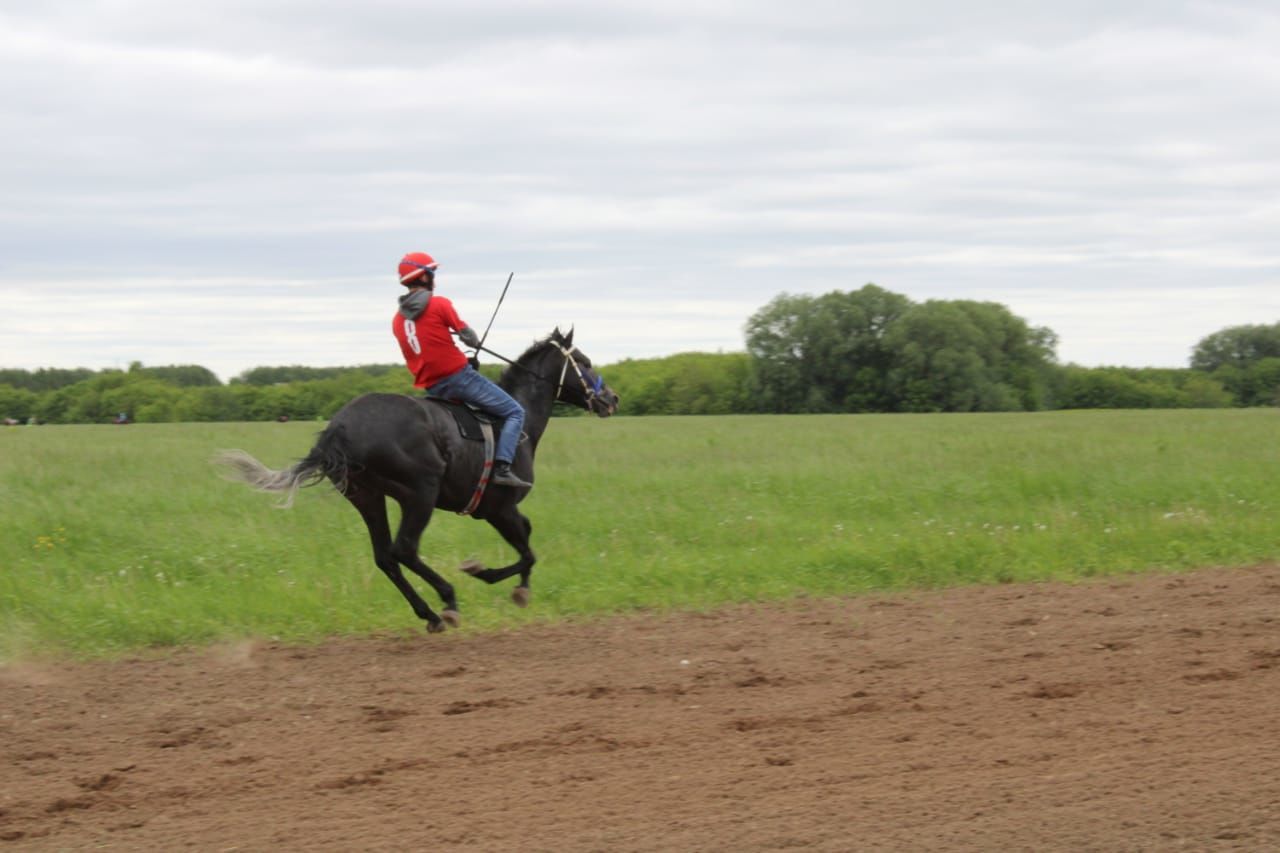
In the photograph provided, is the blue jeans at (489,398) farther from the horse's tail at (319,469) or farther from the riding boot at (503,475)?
the horse's tail at (319,469)

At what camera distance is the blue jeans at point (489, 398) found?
10.4 metres

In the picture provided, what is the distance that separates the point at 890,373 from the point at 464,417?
207 feet

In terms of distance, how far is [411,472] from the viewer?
973cm

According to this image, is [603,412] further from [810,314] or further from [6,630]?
[810,314]

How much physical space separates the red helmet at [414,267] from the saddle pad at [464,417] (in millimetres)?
961

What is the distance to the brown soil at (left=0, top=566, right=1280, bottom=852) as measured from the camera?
5.21 m

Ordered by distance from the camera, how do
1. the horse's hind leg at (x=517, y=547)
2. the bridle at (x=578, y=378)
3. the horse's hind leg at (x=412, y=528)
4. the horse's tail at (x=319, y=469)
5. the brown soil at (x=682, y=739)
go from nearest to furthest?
the brown soil at (x=682, y=739) < the horse's tail at (x=319, y=469) < the horse's hind leg at (x=412, y=528) < the horse's hind leg at (x=517, y=547) < the bridle at (x=578, y=378)

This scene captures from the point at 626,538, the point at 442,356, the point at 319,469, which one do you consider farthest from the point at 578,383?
the point at 626,538

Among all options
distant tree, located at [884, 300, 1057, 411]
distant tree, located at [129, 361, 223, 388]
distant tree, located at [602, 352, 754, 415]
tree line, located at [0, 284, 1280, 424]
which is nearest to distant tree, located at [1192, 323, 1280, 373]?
tree line, located at [0, 284, 1280, 424]

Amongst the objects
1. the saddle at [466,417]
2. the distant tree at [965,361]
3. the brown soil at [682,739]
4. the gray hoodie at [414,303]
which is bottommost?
the brown soil at [682,739]

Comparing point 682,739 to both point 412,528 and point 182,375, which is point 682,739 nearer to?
point 412,528

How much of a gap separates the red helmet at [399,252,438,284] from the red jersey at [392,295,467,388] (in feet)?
0.78

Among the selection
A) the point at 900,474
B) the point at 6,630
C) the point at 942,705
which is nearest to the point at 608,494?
the point at 900,474

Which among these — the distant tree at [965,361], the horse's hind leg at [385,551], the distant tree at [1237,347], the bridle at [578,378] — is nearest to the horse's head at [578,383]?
the bridle at [578,378]
